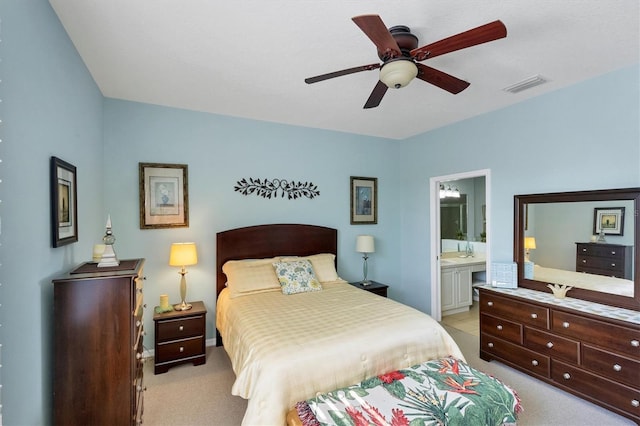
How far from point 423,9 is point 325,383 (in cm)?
237

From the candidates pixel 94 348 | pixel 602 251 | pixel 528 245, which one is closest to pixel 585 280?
pixel 602 251

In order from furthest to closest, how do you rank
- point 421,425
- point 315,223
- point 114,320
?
point 315,223 → point 114,320 → point 421,425

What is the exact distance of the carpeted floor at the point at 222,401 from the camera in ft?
7.40

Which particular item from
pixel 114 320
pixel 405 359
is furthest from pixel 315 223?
pixel 114 320

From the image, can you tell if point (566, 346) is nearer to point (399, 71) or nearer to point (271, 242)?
point (399, 71)

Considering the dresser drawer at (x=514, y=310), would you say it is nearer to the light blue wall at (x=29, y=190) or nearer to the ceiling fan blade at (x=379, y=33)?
the ceiling fan blade at (x=379, y=33)

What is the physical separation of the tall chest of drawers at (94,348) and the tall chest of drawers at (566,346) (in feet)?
10.5

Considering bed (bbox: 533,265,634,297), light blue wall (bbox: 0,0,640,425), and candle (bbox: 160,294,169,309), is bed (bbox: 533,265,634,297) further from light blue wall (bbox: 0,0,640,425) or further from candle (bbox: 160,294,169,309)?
candle (bbox: 160,294,169,309)

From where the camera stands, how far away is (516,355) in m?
2.93

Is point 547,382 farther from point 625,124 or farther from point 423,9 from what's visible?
point 423,9

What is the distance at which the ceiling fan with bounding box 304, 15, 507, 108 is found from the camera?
59.6 inches

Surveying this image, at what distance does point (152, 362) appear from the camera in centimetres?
321

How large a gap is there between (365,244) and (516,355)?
206 centimetres

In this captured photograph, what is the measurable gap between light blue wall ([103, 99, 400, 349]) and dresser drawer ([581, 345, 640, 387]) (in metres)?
2.58
